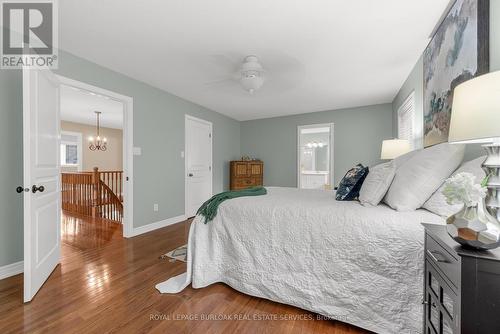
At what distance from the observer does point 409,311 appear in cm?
127

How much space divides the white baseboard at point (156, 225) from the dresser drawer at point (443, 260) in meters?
3.37

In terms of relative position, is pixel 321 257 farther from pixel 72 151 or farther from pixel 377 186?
pixel 72 151

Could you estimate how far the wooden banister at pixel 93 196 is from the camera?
15.2 feet

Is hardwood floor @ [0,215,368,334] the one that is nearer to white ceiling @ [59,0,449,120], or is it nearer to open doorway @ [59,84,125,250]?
open doorway @ [59,84,125,250]

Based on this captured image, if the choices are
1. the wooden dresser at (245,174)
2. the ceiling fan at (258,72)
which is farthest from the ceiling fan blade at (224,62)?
the wooden dresser at (245,174)

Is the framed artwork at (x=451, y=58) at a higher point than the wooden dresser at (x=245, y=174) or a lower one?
higher

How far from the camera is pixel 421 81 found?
2506 mm

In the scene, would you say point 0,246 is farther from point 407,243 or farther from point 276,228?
point 407,243

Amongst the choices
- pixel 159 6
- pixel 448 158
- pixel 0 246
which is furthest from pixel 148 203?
pixel 448 158

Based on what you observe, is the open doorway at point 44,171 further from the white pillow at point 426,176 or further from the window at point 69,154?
the window at point 69,154

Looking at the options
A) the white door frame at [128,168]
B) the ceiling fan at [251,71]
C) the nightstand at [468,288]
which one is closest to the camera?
the nightstand at [468,288]

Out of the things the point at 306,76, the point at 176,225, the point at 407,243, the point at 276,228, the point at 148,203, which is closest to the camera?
the point at 407,243

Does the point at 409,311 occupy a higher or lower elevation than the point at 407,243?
lower

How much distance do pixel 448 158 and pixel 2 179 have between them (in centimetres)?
357
